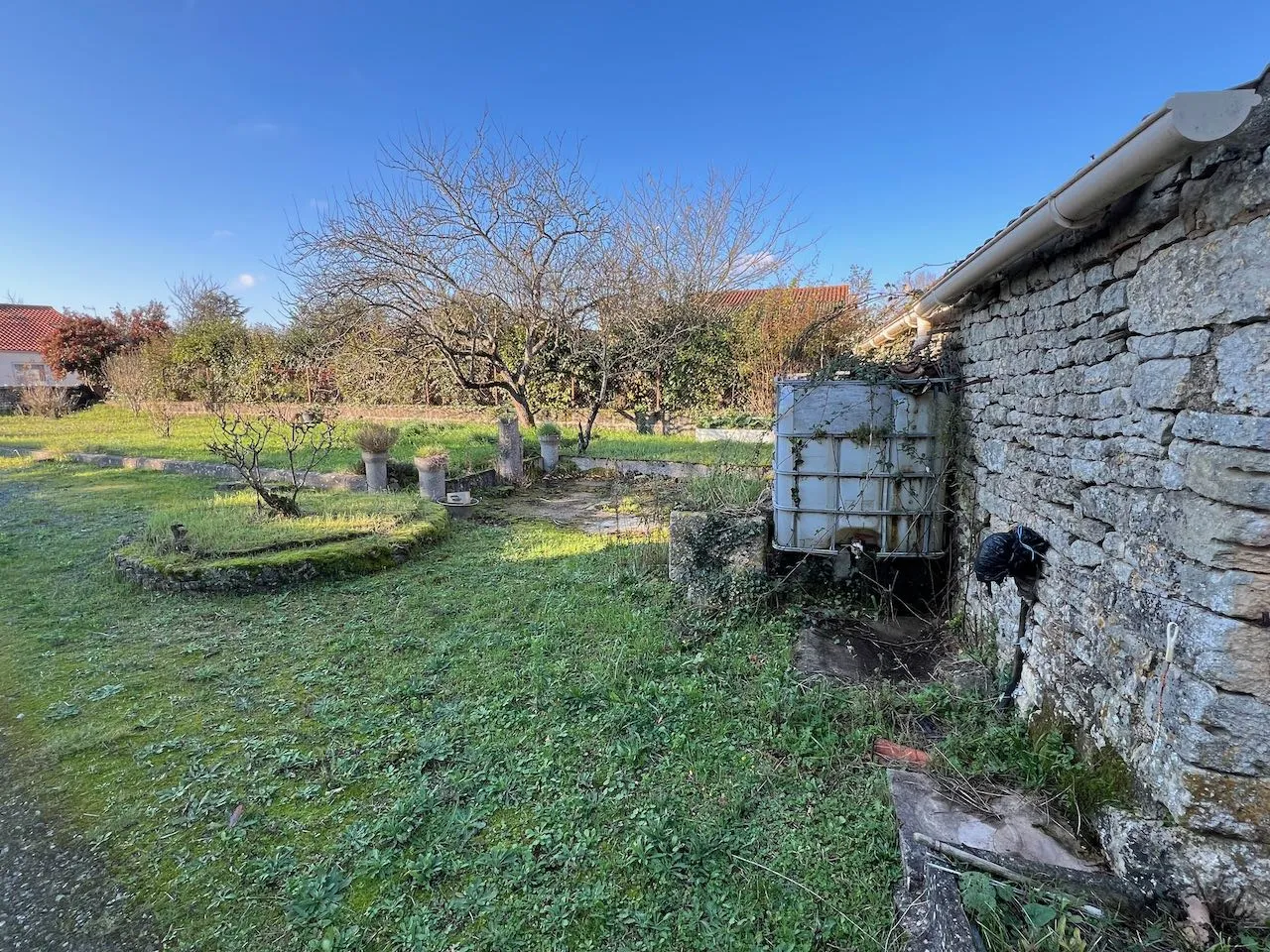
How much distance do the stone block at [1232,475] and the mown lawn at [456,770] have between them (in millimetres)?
1739

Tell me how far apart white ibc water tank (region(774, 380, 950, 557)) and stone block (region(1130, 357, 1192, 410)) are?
90.7 inches

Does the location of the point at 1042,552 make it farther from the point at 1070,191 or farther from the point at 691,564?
the point at 691,564

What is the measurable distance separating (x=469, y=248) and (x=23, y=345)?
33401mm

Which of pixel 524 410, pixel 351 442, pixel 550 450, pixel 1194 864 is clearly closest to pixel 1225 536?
pixel 1194 864

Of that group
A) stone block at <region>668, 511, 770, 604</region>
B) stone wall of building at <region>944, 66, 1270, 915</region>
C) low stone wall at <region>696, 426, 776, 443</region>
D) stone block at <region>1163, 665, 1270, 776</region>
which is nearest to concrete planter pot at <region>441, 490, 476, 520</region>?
stone block at <region>668, 511, 770, 604</region>

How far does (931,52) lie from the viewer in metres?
9.74

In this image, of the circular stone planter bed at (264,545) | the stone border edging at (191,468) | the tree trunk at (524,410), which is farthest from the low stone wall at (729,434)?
the stone border edging at (191,468)

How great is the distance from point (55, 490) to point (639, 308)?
11766mm

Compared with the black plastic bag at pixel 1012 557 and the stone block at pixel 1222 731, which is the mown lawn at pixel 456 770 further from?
the stone block at pixel 1222 731

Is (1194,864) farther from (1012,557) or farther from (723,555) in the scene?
(723,555)

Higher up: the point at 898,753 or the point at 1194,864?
the point at 1194,864

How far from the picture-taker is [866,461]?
4.57m

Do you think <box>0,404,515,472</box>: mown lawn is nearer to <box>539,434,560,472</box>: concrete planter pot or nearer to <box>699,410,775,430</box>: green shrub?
<box>539,434,560,472</box>: concrete planter pot

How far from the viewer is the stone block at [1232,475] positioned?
163cm
